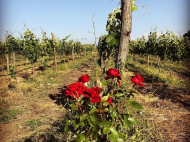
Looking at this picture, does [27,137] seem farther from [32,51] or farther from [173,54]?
[173,54]

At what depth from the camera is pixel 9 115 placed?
347cm

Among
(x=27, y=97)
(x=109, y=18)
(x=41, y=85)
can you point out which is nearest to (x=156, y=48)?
(x=109, y=18)

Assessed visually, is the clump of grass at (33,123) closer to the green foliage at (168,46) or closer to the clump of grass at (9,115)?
the clump of grass at (9,115)

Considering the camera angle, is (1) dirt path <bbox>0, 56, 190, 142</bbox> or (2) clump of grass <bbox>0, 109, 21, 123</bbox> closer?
(1) dirt path <bbox>0, 56, 190, 142</bbox>

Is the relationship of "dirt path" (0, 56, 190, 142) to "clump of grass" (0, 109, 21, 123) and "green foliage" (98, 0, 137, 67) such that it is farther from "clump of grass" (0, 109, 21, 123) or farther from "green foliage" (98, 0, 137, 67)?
"green foliage" (98, 0, 137, 67)

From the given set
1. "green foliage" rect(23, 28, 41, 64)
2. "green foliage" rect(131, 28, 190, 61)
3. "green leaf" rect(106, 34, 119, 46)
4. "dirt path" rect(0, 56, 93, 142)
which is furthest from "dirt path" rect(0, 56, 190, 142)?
"green foliage" rect(131, 28, 190, 61)

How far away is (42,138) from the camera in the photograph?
2396 millimetres

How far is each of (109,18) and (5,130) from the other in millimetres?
4434

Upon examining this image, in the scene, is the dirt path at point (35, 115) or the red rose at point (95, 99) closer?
the red rose at point (95, 99)

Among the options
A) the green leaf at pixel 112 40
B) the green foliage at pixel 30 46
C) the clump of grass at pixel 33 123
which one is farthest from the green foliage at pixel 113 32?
the green foliage at pixel 30 46

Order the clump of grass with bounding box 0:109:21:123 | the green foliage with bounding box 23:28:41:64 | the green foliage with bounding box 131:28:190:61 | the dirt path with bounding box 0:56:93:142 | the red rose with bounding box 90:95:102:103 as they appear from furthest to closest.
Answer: the green foliage with bounding box 131:28:190:61 → the green foliage with bounding box 23:28:41:64 → the clump of grass with bounding box 0:109:21:123 → the dirt path with bounding box 0:56:93:142 → the red rose with bounding box 90:95:102:103

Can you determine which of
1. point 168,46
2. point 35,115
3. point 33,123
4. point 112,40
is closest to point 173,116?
point 112,40

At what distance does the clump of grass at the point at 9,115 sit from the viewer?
326cm

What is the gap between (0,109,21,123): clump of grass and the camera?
326 cm
